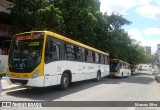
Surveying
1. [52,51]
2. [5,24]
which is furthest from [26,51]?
[5,24]

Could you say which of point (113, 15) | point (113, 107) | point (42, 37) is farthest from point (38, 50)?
point (113, 15)

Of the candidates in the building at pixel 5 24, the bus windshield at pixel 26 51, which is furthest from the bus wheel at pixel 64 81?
the building at pixel 5 24

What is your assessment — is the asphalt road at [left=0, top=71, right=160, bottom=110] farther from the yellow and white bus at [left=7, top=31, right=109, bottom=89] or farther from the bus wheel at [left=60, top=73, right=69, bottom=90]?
the yellow and white bus at [left=7, top=31, right=109, bottom=89]

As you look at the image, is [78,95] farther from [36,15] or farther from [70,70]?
[36,15]

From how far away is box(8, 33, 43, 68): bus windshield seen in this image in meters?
11.4

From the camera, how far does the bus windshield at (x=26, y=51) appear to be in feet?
37.3

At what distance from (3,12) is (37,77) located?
2051 cm

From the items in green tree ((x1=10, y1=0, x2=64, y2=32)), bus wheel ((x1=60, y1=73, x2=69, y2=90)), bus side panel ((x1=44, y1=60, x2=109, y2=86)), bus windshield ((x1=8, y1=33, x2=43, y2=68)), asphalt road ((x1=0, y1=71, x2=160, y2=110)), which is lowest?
asphalt road ((x1=0, y1=71, x2=160, y2=110))

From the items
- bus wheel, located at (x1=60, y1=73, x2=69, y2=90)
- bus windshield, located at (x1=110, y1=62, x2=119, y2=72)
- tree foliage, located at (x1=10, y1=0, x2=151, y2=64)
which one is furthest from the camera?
bus windshield, located at (x1=110, y1=62, x2=119, y2=72)

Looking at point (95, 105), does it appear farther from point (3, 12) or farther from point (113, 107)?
point (3, 12)

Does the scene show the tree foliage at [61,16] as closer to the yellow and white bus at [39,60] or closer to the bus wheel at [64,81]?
the yellow and white bus at [39,60]

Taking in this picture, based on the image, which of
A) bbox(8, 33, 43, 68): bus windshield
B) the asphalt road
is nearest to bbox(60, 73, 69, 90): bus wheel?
the asphalt road

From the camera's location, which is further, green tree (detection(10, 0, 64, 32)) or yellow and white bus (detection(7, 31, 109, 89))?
green tree (detection(10, 0, 64, 32))

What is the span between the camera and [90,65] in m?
19.0
